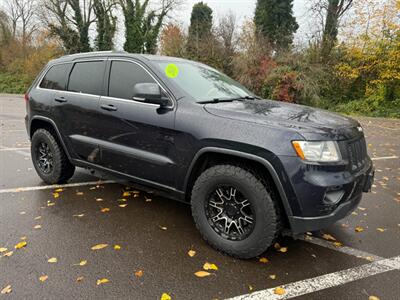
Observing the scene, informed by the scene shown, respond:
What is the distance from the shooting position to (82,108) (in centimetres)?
410

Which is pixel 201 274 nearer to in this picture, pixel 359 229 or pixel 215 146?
pixel 215 146

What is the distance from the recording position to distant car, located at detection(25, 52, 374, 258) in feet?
8.89

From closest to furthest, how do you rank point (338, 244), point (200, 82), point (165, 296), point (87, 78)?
point (165, 296)
point (338, 244)
point (200, 82)
point (87, 78)

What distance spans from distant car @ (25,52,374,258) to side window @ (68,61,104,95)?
0.02m

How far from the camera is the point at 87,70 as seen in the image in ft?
14.1

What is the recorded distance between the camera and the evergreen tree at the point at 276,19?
23547mm

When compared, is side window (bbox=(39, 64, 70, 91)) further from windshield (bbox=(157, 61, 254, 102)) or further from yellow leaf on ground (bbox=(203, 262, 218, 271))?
Result: yellow leaf on ground (bbox=(203, 262, 218, 271))

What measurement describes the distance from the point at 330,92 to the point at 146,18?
1937 centimetres

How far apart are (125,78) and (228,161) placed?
164 centimetres

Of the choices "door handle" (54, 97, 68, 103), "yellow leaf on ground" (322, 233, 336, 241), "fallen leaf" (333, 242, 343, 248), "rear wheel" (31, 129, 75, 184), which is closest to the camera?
"fallen leaf" (333, 242, 343, 248)

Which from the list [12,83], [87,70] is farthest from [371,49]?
[12,83]

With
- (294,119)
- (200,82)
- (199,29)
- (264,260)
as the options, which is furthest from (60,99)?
(199,29)

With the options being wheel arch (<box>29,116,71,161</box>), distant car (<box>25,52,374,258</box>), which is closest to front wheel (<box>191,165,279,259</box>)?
Result: distant car (<box>25,52,374,258</box>)

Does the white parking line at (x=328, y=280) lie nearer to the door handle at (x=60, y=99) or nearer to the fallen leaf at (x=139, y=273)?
the fallen leaf at (x=139, y=273)
